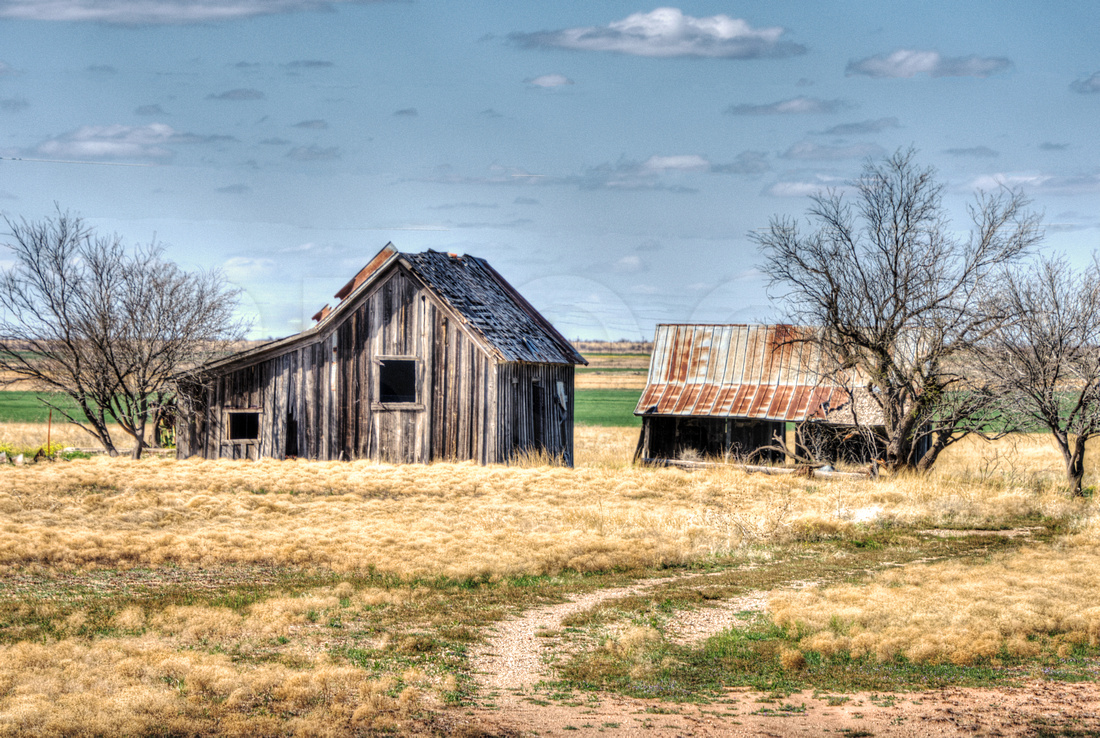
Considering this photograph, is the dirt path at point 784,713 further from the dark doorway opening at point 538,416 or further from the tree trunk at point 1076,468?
the dark doorway opening at point 538,416

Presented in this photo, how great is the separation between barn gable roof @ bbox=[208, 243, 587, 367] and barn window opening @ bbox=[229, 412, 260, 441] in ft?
5.99

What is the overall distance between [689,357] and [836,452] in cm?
511

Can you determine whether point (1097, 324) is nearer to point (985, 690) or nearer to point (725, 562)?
point (725, 562)

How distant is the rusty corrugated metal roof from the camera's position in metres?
27.9

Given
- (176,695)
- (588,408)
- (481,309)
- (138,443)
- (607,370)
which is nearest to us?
(176,695)

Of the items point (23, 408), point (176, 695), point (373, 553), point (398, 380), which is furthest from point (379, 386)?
point (23, 408)

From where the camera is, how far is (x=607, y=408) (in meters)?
78.5

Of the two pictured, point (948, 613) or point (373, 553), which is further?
point (373, 553)

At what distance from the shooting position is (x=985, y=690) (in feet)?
29.8

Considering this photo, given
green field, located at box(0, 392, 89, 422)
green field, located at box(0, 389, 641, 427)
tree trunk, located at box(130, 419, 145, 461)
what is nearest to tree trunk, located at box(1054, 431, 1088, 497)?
tree trunk, located at box(130, 419, 145, 461)

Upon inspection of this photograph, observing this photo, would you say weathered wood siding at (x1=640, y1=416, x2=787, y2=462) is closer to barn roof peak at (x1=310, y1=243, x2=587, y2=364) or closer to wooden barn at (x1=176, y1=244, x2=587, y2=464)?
barn roof peak at (x1=310, y1=243, x2=587, y2=364)

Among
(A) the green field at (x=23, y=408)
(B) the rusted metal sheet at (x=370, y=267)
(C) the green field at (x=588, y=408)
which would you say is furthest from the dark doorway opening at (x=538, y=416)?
(C) the green field at (x=588, y=408)

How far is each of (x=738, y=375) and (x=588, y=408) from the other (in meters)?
48.8

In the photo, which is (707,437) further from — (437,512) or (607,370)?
(607,370)
